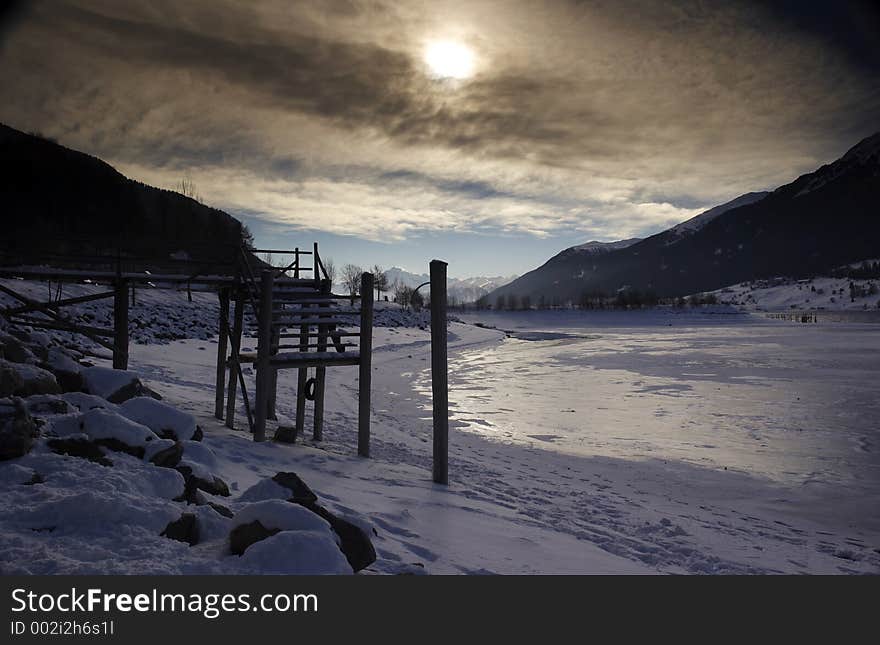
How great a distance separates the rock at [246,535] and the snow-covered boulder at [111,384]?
5333mm

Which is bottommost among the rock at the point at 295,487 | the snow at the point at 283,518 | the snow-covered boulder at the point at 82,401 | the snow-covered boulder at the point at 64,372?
the rock at the point at 295,487

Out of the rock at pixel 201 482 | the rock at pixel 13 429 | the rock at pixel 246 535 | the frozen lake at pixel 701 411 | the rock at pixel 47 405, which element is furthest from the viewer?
the frozen lake at pixel 701 411

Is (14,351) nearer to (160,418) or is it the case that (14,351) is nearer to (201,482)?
(160,418)

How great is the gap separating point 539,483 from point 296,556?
252 inches

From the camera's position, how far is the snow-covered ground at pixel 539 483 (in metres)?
4.24

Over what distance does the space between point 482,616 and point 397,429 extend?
427 inches

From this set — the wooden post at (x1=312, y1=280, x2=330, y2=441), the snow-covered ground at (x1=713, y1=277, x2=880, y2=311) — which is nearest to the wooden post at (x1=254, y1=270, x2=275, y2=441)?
the wooden post at (x1=312, y1=280, x2=330, y2=441)

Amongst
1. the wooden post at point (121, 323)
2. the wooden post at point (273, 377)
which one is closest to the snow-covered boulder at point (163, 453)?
the wooden post at point (273, 377)

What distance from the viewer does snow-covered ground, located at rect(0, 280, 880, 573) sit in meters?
4.24

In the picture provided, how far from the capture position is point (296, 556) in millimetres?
3744

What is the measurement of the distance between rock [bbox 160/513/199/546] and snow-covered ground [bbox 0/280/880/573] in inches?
4.9

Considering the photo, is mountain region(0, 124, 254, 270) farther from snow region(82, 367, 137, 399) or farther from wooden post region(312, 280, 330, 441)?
snow region(82, 367, 137, 399)

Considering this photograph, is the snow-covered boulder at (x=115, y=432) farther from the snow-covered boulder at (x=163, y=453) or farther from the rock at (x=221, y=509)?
the rock at (x=221, y=509)

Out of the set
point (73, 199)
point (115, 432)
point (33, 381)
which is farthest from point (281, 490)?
point (73, 199)
